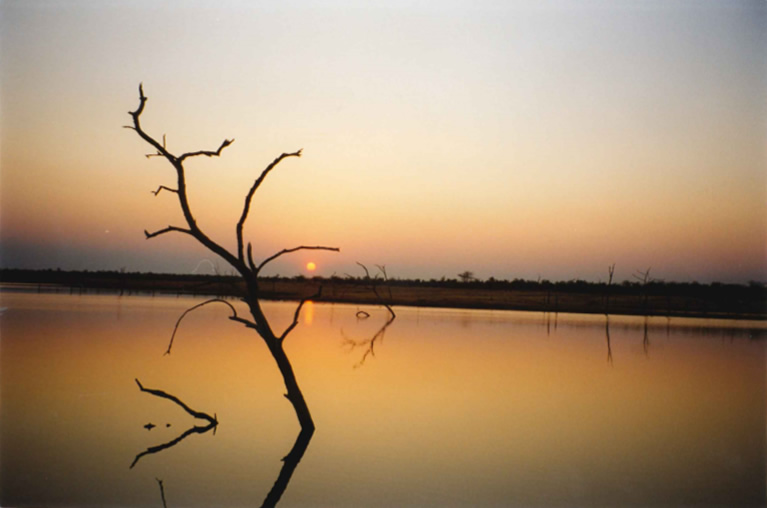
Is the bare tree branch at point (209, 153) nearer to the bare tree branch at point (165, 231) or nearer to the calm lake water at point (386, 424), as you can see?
the bare tree branch at point (165, 231)

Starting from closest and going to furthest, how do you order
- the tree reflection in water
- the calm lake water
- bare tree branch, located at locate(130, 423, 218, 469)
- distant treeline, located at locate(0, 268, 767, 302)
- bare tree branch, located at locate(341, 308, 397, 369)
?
the tree reflection in water, the calm lake water, bare tree branch, located at locate(130, 423, 218, 469), bare tree branch, located at locate(341, 308, 397, 369), distant treeline, located at locate(0, 268, 767, 302)

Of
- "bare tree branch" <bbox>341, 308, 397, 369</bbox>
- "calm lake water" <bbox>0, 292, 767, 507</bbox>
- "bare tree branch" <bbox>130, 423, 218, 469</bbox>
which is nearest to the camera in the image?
"calm lake water" <bbox>0, 292, 767, 507</bbox>

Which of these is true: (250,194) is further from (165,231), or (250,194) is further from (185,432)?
(185,432)

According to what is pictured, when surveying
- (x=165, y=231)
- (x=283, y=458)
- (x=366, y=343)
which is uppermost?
(x=165, y=231)

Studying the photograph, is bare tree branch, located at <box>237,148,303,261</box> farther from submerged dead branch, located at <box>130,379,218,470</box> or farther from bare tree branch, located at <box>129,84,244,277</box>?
submerged dead branch, located at <box>130,379,218,470</box>

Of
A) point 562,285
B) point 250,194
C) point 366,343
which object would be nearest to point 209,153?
point 250,194

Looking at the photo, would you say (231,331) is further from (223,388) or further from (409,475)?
(409,475)

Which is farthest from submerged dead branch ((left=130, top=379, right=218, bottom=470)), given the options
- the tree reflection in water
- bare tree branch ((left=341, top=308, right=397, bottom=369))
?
bare tree branch ((left=341, top=308, right=397, bottom=369))

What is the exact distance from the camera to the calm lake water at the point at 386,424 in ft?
21.4

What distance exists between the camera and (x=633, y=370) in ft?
47.9

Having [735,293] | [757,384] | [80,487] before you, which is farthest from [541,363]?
[735,293]

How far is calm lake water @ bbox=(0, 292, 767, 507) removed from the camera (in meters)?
6.52

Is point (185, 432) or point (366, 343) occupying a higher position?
point (366, 343)

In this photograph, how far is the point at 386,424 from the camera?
9.00 meters
